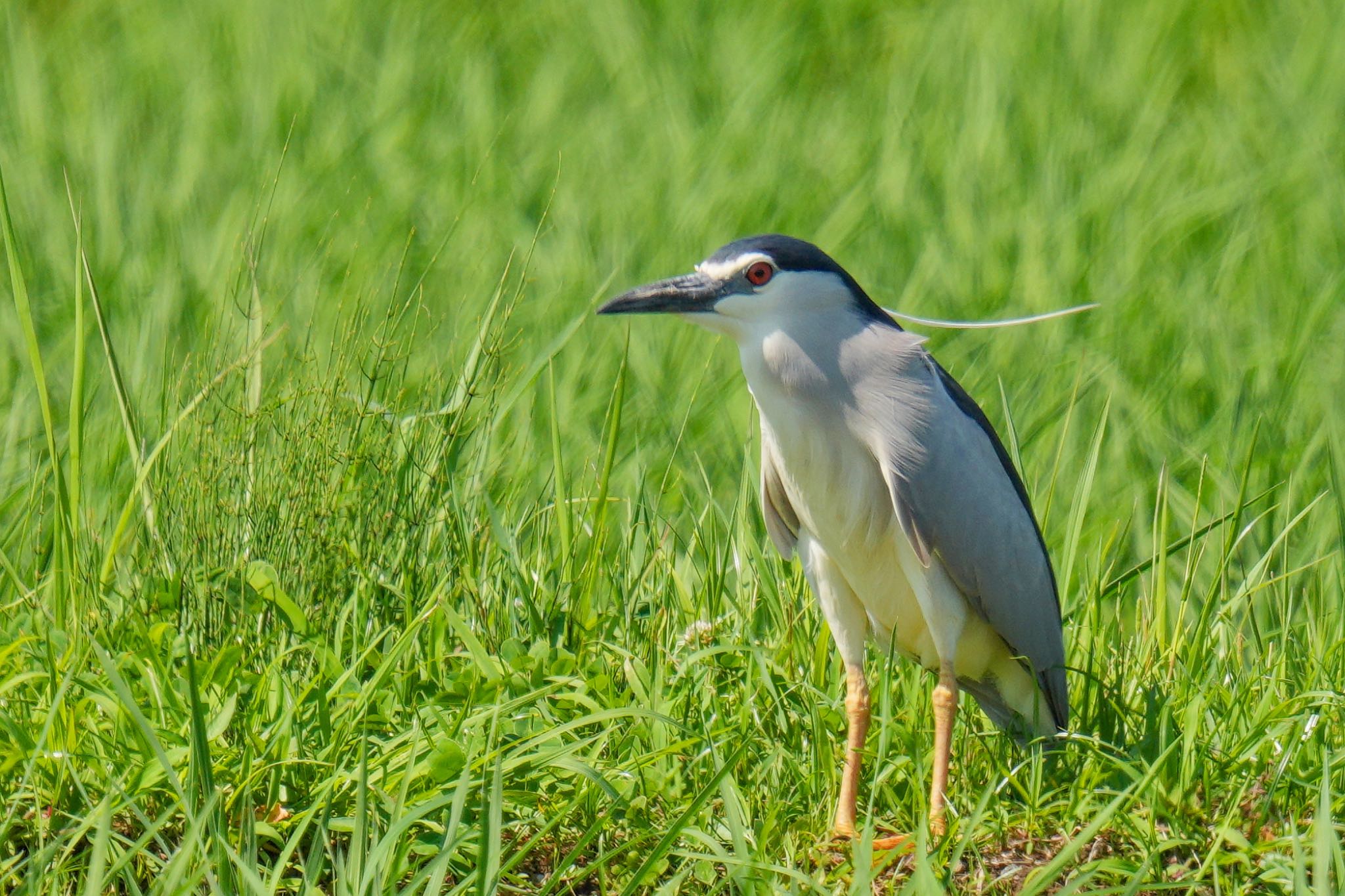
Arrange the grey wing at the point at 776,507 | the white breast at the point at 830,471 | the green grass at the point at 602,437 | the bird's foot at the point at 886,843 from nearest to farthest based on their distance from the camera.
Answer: the green grass at the point at 602,437, the bird's foot at the point at 886,843, the white breast at the point at 830,471, the grey wing at the point at 776,507

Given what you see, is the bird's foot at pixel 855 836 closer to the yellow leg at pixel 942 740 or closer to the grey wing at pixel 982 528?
the yellow leg at pixel 942 740

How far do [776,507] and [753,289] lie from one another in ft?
1.84

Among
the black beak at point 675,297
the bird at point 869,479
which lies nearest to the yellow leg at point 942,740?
the bird at point 869,479

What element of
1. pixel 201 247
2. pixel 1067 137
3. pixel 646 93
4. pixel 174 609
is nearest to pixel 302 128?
pixel 201 247

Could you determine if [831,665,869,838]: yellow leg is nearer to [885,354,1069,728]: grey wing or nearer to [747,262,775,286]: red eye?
[885,354,1069,728]: grey wing

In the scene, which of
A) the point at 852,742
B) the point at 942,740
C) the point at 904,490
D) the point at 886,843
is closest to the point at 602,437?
the point at 904,490

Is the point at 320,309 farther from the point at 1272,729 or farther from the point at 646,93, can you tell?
the point at 1272,729

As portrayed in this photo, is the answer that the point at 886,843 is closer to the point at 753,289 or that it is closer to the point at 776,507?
the point at 776,507

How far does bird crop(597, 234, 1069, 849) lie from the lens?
10.8 ft

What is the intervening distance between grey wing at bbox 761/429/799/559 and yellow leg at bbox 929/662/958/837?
499mm

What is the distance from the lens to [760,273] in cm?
334

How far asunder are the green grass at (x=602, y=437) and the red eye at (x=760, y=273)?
0.52 m

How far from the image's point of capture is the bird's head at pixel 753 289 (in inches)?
131

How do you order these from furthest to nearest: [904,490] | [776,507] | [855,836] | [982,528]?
[776,507], [982,528], [904,490], [855,836]
